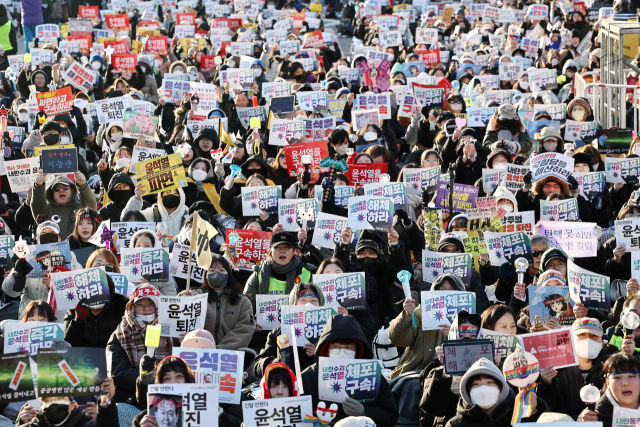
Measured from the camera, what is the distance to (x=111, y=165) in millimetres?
11969

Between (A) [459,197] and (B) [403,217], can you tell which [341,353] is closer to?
(B) [403,217]

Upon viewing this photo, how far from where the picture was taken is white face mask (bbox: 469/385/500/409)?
217 inches

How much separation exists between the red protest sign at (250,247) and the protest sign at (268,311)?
118 centimetres

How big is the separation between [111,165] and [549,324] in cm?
670

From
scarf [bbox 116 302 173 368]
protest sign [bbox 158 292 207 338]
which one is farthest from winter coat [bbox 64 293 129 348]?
protest sign [bbox 158 292 207 338]

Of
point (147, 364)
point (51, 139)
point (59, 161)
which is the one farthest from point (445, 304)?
point (51, 139)

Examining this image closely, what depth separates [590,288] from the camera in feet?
24.2

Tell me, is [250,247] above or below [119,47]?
below

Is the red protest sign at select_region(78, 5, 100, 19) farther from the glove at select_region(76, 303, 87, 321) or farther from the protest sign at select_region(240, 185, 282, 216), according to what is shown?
the glove at select_region(76, 303, 87, 321)

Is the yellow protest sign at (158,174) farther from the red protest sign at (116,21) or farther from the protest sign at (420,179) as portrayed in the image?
the red protest sign at (116,21)

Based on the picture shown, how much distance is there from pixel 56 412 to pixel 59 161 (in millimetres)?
5472

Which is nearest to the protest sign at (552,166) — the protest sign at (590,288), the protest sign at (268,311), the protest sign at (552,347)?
the protest sign at (590,288)

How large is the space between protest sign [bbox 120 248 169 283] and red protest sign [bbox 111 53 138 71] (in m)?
10.6

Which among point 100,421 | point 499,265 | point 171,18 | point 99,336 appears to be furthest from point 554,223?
point 171,18
